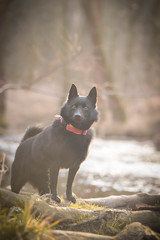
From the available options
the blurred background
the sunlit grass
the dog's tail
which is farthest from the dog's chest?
the blurred background

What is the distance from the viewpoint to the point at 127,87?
22422mm

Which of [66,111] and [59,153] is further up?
[66,111]

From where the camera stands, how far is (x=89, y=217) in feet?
10.7

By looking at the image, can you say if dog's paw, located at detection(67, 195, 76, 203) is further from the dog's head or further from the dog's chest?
the dog's head

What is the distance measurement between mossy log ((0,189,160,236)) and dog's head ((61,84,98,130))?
128 centimetres

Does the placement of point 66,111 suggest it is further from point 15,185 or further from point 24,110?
point 24,110

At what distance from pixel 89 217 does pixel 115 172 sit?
18.1ft

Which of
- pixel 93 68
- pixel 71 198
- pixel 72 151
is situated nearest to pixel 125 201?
pixel 71 198

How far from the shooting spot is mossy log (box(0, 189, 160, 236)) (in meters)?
2.96

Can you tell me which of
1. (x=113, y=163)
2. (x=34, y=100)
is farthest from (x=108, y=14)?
(x=113, y=163)

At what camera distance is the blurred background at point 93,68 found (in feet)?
26.2

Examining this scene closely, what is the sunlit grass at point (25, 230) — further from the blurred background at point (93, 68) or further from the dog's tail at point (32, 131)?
the blurred background at point (93, 68)

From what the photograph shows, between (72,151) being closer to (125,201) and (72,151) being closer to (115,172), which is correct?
(125,201)

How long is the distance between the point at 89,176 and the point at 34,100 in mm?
15808
